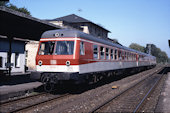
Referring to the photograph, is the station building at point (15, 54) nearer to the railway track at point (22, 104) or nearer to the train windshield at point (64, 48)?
the train windshield at point (64, 48)

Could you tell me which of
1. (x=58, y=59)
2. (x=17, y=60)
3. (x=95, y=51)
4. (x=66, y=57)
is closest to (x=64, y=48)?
(x=66, y=57)

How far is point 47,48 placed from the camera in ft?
33.0

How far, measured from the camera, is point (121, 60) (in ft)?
54.7

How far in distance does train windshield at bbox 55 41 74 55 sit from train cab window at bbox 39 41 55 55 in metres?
0.29

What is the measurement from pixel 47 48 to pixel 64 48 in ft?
3.24

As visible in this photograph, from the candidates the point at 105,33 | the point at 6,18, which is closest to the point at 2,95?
the point at 6,18

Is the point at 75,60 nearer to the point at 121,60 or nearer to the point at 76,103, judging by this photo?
the point at 76,103

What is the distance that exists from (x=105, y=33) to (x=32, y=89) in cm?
4704

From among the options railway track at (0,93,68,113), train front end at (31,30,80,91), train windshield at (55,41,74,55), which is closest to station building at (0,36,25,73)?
train front end at (31,30,80,91)

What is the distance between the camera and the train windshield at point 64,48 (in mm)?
9562

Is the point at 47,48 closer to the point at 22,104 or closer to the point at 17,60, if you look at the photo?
the point at 22,104

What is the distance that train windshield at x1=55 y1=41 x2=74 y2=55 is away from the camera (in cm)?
956

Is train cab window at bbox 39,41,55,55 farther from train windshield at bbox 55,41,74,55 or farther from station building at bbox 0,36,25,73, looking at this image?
station building at bbox 0,36,25,73

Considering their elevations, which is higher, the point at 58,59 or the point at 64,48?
the point at 64,48
